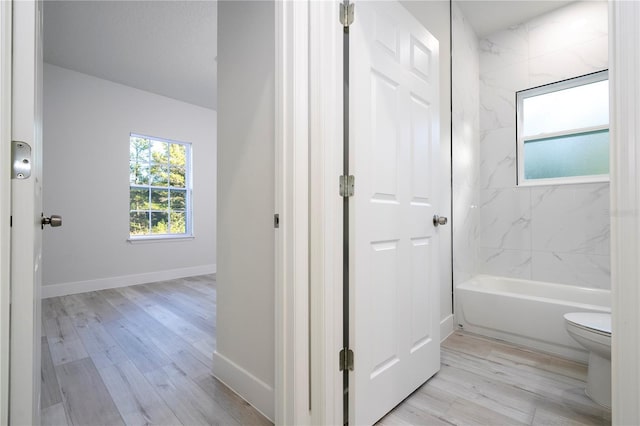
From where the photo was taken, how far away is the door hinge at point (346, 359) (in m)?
1.30

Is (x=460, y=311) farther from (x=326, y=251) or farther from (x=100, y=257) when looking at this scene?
(x=100, y=257)

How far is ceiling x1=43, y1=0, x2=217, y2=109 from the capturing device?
2.60 metres

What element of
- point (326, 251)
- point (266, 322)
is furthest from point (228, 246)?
point (326, 251)

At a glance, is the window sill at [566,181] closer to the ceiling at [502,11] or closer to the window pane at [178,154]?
the ceiling at [502,11]

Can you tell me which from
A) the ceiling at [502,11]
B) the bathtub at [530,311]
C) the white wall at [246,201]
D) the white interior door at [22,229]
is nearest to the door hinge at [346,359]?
the white wall at [246,201]

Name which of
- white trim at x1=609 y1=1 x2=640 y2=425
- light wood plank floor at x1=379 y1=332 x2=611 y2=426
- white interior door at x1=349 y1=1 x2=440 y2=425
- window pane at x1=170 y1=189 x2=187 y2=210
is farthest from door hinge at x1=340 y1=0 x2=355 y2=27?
window pane at x1=170 y1=189 x2=187 y2=210

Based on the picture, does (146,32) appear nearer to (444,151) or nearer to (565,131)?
(444,151)

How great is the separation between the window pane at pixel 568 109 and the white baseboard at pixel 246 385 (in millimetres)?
3218

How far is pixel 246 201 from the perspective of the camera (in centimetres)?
160

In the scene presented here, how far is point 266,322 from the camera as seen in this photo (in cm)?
147

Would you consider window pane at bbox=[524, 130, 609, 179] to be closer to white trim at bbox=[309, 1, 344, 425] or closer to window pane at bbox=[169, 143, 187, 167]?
white trim at bbox=[309, 1, 344, 425]

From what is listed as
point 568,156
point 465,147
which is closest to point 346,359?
point 465,147

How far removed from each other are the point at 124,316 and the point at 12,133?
2838 millimetres

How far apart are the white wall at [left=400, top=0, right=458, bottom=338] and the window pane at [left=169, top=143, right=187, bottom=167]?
153 inches
